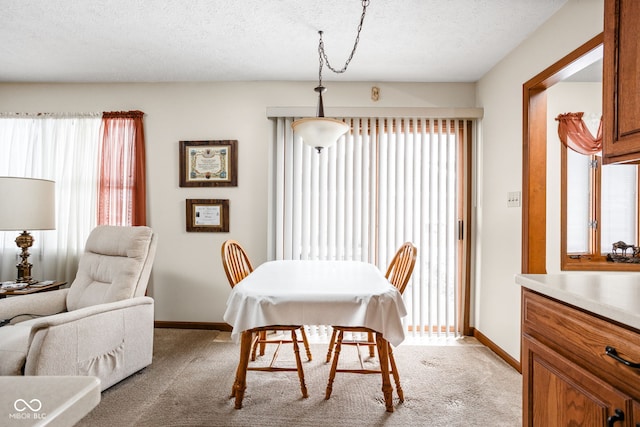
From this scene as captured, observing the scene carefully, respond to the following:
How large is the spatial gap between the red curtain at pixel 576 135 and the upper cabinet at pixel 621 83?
2279 mm

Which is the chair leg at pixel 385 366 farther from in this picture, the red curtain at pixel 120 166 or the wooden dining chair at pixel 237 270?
the red curtain at pixel 120 166

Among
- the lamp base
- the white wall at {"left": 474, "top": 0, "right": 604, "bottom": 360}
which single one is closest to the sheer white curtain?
the lamp base

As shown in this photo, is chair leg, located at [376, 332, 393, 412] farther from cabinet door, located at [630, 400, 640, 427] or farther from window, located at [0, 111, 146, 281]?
window, located at [0, 111, 146, 281]

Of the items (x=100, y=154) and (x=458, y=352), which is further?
(x=100, y=154)

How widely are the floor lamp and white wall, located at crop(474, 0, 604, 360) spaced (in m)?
3.91

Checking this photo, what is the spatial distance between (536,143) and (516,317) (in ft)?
4.43

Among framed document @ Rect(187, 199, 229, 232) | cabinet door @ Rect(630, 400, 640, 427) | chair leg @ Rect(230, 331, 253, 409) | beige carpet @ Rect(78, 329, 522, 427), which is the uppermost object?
framed document @ Rect(187, 199, 229, 232)

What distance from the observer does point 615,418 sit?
98 centimetres

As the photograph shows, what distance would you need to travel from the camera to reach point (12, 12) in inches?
94.4

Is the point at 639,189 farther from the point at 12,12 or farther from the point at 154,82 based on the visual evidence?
the point at 12,12

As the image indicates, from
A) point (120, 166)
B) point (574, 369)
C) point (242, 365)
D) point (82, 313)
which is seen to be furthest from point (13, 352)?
point (574, 369)

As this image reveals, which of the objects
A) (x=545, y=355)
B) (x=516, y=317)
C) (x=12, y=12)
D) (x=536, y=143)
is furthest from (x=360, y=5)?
(x=516, y=317)

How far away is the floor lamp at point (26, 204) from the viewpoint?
2.77 meters

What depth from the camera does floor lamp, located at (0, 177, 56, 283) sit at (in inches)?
109
